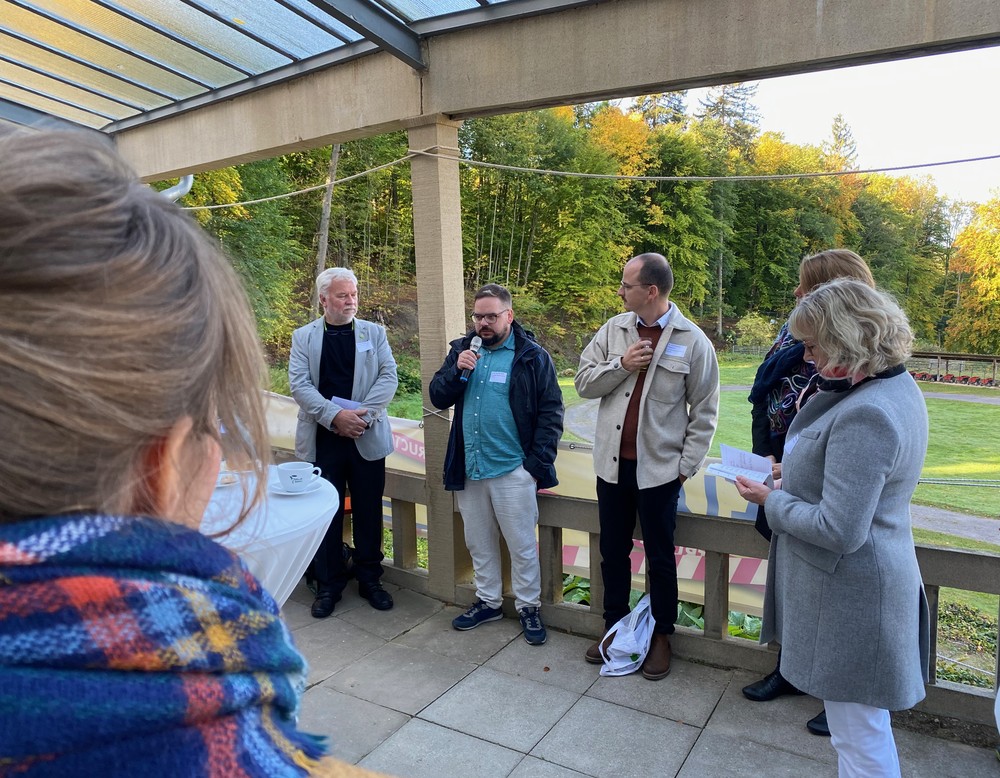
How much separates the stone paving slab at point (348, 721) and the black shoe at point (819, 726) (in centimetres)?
173

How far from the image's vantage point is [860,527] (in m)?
1.89

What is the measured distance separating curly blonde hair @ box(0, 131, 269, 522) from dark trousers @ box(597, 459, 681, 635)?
289 cm

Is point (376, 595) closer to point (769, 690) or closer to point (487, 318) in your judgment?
point (487, 318)

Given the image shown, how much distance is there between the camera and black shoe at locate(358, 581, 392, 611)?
4.04 metres

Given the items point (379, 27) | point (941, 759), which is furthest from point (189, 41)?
point (941, 759)

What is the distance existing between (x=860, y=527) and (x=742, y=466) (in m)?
0.69

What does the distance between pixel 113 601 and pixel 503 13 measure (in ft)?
11.4

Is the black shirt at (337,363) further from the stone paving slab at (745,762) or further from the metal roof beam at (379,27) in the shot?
the stone paving slab at (745,762)

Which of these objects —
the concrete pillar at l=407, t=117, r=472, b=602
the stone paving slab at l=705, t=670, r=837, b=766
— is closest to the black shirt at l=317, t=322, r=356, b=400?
the concrete pillar at l=407, t=117, r=472, b=602

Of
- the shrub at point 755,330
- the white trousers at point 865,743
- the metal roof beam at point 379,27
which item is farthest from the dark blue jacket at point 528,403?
the shrub at point 755,330

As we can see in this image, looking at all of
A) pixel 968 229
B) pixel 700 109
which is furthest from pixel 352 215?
pixel 968 229

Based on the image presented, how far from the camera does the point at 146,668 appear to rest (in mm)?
494

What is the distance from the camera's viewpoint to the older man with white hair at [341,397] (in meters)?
3.99

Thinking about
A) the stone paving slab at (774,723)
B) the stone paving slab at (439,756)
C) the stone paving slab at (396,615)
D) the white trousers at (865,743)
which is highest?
the white trousers at (865,743)
